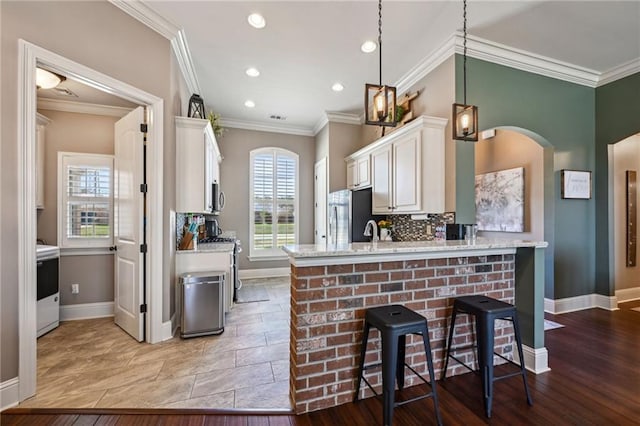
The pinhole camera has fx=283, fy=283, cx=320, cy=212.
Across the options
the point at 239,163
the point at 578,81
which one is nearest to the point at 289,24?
the point at 239,163

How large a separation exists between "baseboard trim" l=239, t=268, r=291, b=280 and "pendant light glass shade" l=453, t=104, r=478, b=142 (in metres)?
4.65

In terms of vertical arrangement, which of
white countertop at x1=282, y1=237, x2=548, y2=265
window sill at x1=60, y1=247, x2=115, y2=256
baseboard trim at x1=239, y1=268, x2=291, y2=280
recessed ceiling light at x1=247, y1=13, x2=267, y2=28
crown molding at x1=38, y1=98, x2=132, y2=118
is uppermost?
recessed ceiling light at x1=247, y1=13, x2=267, y2=28

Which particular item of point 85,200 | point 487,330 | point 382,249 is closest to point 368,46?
point 382,249

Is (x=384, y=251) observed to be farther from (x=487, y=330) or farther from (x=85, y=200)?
(x=85, y=200)

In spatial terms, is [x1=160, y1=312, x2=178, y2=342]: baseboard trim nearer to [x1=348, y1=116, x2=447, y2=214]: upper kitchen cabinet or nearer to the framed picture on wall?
[x1=348, y1=116, x2=447, y2=214]: upper kitchen cabinet

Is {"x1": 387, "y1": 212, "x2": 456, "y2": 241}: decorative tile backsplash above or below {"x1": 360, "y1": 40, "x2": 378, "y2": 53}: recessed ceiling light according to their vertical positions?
below

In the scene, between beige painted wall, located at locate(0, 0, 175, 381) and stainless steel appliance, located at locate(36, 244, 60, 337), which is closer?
beige painted wall, located at locate(0, 0, 175, 381)

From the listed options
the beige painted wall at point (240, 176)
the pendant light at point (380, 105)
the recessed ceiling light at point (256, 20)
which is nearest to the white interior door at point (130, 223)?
the recessed ceiling light at point (256, 20)

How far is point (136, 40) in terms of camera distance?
2715mm

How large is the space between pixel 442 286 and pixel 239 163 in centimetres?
484

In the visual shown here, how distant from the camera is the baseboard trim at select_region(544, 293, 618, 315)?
3809 millimetres

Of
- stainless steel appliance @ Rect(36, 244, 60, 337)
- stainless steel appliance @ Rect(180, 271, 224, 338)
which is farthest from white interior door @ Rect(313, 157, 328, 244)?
stainless steel appliance @ Rect(36, 244, 60, 337)

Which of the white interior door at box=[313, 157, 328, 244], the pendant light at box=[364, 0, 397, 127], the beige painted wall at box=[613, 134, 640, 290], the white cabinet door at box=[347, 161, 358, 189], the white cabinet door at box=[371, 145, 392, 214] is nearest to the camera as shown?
the pendant light at box=[364, 0, 397, 127]

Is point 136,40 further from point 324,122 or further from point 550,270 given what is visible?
point 550,270
